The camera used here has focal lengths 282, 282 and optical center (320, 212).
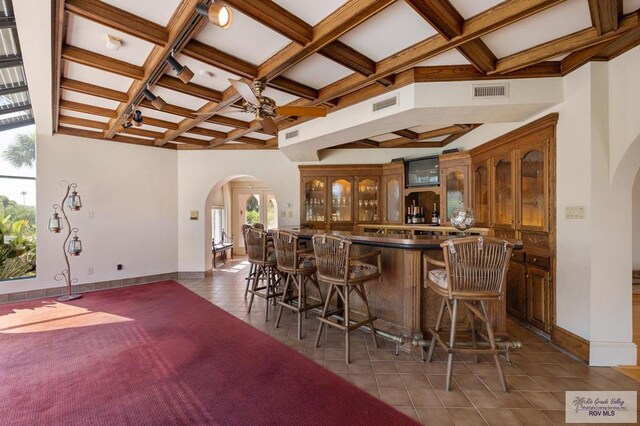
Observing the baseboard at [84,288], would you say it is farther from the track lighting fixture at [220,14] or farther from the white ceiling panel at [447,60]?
the white ceiling panel at [447,60]

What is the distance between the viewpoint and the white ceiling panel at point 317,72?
2752 mm

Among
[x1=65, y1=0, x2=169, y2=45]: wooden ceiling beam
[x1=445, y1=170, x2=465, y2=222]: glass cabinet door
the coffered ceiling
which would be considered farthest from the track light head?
[x1=445, y1=170, x2=465, y2=222]: glass cabinet door

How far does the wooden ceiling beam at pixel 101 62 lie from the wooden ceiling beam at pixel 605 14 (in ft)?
12.4

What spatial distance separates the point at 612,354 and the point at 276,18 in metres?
3.88

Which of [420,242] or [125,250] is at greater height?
[420,242]

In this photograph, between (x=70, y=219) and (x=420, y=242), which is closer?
(x=420, y=242)

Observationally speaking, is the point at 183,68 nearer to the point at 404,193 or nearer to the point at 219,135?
the point at 219,135

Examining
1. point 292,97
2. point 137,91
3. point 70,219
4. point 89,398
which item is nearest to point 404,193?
point 292,97

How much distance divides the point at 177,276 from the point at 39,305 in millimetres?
2066

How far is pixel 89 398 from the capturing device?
199cm

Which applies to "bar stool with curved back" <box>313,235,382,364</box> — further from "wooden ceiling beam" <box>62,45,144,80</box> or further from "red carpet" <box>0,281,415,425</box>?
"wooden ceiling beam" <box>62,45,144,80</box>

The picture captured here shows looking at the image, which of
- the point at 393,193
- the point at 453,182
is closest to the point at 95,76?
the point at 393,193

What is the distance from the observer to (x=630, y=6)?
1963 millimetres

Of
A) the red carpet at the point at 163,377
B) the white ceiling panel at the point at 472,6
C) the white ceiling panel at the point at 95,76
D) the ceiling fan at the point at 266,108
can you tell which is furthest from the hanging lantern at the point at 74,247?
the white ceiling panel at the point at 472,6
